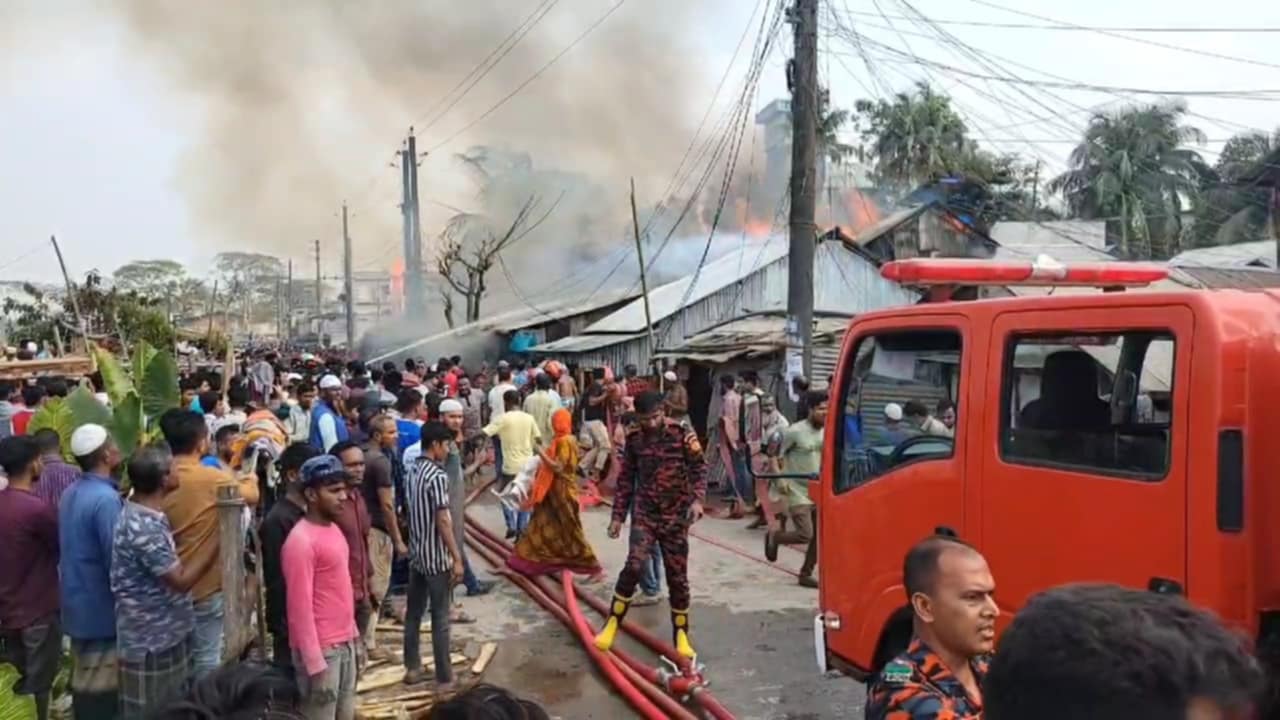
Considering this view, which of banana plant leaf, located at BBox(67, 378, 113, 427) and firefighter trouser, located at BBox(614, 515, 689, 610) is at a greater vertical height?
banana plant leaf, located at BBox(67, 378, 113, 427)

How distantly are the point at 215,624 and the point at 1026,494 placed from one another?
3.66 metres

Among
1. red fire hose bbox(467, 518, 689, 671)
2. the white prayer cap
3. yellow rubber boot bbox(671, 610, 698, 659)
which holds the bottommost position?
red fire hose bbox(467, 518, 689, 671)

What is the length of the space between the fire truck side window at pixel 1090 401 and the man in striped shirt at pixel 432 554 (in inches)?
134

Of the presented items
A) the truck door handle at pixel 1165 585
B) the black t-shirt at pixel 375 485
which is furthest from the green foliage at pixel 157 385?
the truck door handle at pixel 1165 585

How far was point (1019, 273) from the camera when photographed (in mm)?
4477

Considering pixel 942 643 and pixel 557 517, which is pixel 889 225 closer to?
pixel 557 517

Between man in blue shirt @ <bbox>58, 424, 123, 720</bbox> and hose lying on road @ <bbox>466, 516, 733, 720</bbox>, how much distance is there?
275 centimetres

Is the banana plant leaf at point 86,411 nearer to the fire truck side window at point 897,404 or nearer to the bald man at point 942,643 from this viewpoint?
the fire truck side window at point 897,404

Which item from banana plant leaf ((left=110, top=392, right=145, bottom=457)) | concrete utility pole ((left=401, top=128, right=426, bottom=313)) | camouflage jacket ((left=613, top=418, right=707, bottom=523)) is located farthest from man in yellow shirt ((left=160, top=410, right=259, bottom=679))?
concrete utility pole ((left=401, top=128, right=426, bottom=313))

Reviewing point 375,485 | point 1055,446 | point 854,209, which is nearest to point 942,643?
point 1055,446

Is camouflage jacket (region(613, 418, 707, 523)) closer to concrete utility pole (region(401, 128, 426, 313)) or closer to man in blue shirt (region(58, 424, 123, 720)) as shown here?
man in blue shirt (region(58, 424, 123, 720))

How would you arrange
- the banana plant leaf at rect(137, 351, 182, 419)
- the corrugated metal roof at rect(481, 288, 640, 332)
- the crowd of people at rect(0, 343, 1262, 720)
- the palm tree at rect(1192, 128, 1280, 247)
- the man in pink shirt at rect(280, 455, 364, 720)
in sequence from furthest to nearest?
the palm tree at rect(1192, 128, 1280, 247), the corrugated metal roof at rect(481, 288, 640, 332), the banana plant leaf at rect(137, 351, 182, 419), the man in pink shirt at rect(280, 455, 364, 720), the crowd of people at rect(0, 343, 1262, 720)

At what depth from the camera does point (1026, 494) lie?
11.9 ft

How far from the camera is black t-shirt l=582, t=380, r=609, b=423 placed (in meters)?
11.7
